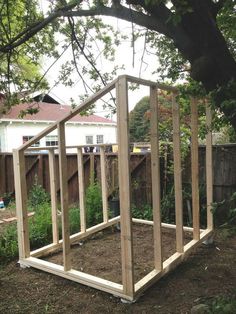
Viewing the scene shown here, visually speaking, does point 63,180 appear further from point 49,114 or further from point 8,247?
point 49,114

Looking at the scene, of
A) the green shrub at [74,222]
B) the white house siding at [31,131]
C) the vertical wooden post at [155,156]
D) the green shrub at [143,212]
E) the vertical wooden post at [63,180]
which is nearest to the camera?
the vertical wooden post at [155,156]

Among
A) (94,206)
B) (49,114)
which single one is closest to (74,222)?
(94,206)

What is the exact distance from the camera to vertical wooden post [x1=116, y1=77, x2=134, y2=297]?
2859mm

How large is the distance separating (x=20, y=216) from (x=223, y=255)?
274 cm

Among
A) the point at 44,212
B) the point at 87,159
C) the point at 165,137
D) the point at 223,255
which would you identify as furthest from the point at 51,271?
the point at 87,159

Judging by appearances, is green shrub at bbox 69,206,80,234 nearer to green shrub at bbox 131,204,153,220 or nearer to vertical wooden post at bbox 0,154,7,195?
green shrub at bbox 131,204,153,220

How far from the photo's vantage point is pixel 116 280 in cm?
346

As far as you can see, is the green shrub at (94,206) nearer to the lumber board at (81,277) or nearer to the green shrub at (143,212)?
the green shrub at (143,212)

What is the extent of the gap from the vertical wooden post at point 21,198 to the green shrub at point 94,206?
1843mm

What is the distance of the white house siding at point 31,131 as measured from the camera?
14.2m

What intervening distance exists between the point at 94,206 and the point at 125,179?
10.2 feet

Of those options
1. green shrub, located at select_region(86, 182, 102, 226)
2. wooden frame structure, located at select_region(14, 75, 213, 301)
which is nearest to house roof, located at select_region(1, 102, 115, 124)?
green shrub, located at select_region(86, 182, 102, 226)

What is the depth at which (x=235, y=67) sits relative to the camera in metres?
2.21

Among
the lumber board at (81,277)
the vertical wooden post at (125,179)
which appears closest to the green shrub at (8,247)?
the lumber board at (81,277)
